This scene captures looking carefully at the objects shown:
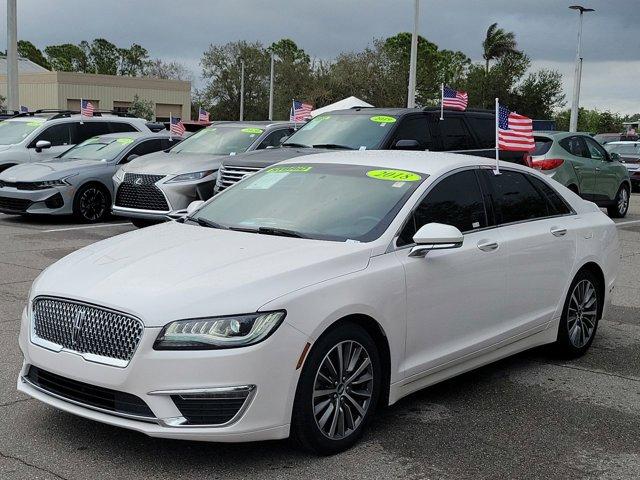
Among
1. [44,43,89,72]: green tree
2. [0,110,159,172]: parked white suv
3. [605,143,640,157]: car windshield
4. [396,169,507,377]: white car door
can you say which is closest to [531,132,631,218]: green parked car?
[0,110,159,172]: parked white suv

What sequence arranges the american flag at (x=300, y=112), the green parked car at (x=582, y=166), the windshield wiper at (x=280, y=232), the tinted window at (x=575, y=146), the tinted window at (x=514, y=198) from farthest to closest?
the american flag at (x=300, y=112), the tinted window at (x=575, y=146), the green parked car at (x=582, y=166), the tinted window at (x=514, y=198), the windshield wiper at (x=280, y=232)

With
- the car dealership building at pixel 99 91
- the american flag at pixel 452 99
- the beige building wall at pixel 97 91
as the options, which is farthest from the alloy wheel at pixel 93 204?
the beige building wall at pixel 97 91

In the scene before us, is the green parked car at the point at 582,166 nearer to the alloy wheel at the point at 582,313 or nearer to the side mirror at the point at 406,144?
the side mirror at the point at 406,144

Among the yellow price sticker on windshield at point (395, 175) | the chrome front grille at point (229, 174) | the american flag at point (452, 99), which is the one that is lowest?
the chrome front grille at point (229, 174)

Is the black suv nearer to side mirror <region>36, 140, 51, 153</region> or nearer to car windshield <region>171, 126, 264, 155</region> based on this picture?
car windshield <region>171, 126, 264, 155</region>

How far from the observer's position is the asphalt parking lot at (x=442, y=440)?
4140 mm

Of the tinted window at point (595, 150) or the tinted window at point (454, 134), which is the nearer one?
the tinted window at point (454, 134)

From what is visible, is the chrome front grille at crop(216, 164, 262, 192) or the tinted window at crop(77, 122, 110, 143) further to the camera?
the tinted window at crop(77, 122, 110, 143)

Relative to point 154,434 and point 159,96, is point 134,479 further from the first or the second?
point 159,96

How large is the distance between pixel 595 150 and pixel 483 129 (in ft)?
15.7

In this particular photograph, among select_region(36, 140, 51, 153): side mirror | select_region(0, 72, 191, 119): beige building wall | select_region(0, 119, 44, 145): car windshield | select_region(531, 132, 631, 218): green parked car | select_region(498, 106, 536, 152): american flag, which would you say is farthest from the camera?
select_region(0, 72, 191, 119): beige building wall

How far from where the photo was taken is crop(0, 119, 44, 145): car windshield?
53.3 ft

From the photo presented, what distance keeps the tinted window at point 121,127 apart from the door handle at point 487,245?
13295 mm

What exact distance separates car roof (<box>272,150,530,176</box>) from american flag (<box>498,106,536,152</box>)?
1.89 meters
